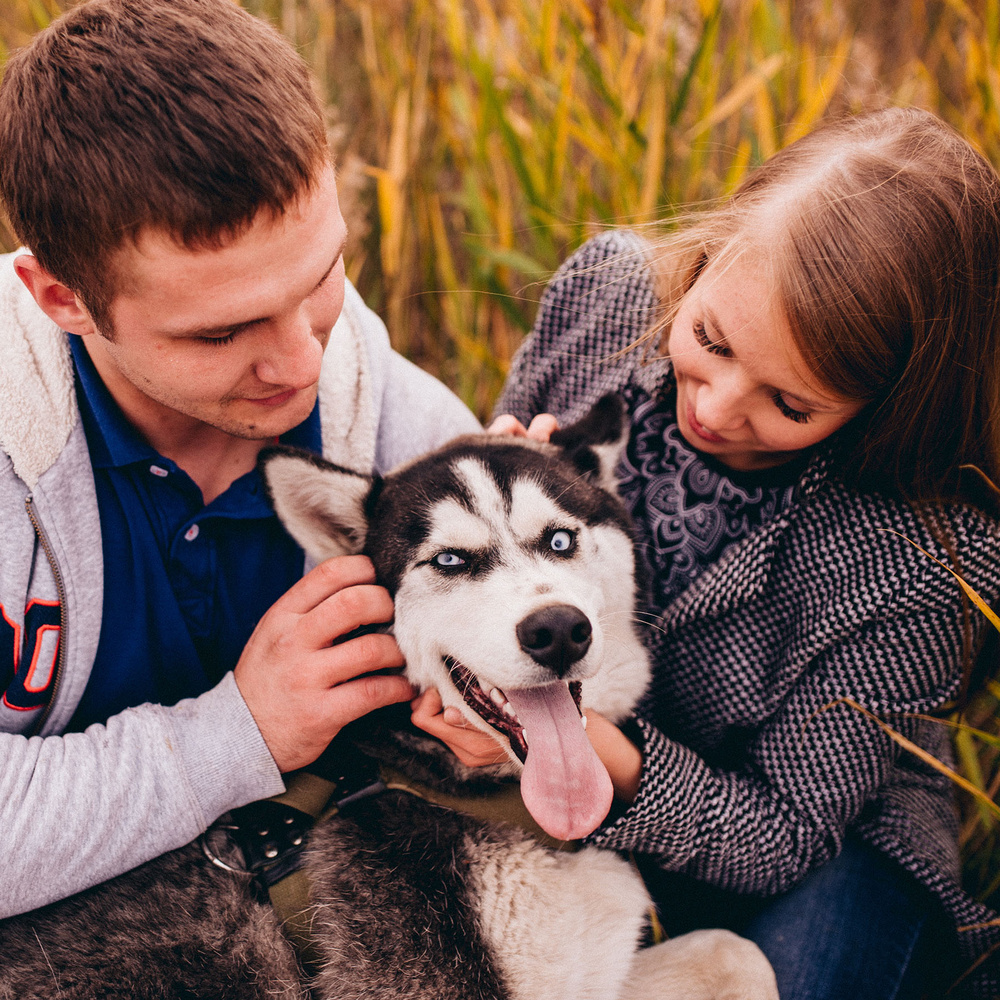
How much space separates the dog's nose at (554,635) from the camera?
140 centimetres

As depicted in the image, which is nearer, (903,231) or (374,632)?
(903,231)

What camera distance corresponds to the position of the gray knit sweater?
1.72 m

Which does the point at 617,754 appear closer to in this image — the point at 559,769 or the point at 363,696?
the point at 559,769

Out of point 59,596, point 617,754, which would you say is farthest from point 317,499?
point 617,754

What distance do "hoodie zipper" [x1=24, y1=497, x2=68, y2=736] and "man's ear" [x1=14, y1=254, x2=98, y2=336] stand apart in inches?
15.0

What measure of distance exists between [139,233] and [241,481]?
2.27 feet

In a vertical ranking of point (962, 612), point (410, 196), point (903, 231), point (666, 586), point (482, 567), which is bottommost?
point (666, 586)

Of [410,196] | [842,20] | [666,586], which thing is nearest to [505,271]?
[410,196]

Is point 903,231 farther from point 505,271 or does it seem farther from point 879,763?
point 505,271

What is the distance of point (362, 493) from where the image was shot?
175 cm

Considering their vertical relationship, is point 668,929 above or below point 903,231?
below

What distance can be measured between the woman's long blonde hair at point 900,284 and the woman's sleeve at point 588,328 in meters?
0.52

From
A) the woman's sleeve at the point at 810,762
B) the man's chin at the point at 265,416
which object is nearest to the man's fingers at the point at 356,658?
the man's chin at the point at 265,416

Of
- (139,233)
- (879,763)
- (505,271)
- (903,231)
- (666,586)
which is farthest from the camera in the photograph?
(505,271)
